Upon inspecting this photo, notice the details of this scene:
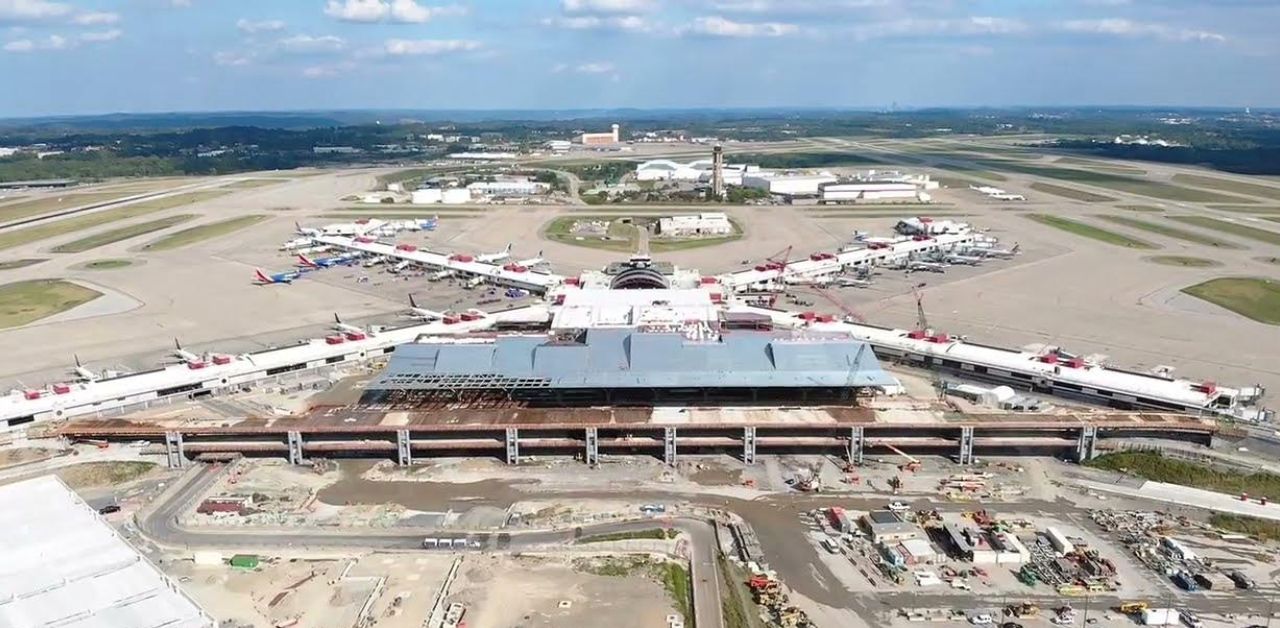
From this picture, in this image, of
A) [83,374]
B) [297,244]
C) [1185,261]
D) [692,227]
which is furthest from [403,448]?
[1185,261]

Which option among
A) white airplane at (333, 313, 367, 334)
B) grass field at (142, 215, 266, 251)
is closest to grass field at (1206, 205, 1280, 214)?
white airplane at (333, 313, 367, 334)

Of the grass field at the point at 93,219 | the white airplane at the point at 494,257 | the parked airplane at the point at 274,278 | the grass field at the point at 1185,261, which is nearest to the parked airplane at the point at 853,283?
the grass field at the point at 1185,261

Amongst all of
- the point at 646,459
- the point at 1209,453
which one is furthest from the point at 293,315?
the point at 1209,453

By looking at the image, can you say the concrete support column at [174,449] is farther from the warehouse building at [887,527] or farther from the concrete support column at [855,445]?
the concrete support column at [855,445]

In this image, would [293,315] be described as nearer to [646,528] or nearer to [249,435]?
[249,435]

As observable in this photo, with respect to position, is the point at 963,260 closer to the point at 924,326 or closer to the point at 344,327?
the point at 924,326

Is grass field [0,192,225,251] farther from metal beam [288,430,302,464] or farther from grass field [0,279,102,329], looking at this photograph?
metal beam [288,430,302,464]
